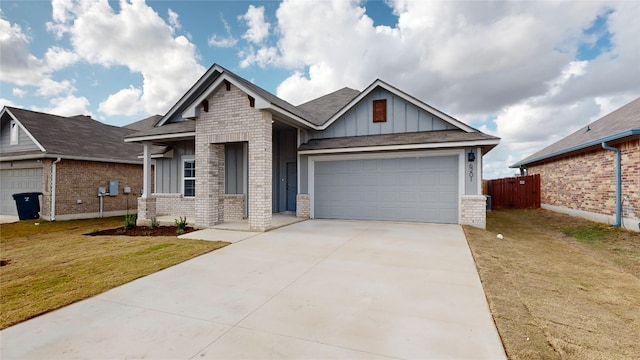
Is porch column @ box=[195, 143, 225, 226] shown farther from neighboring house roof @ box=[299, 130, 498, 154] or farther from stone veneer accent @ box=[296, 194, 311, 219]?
neighboring house roof @ box=[299, 130, 498, 154]

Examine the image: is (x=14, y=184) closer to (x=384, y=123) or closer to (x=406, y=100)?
(x=384, y=123)

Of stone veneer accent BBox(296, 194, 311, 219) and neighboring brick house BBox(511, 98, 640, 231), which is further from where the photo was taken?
stone veneer accent BBox(296, 194, 311, 219)

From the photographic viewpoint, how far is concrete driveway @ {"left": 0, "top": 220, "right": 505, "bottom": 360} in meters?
2.57

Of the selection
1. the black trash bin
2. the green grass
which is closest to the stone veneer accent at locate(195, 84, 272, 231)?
the black trash bin

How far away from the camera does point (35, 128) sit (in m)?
13.3

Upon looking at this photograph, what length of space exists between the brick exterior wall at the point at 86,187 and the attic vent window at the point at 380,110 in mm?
13942

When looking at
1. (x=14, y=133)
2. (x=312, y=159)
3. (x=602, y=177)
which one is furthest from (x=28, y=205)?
(x=602, y=177)

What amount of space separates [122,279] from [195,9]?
38.5ft

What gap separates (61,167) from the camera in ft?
41.8

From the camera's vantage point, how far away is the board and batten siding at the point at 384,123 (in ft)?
34.5

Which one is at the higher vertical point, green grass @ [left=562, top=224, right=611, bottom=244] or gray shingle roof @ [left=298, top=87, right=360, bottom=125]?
gray shingle roof @ [left=298, top=87, right=360, bottom=125]

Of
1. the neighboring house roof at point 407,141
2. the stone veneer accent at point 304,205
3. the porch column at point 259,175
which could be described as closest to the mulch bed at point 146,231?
the porch column at point 259,175

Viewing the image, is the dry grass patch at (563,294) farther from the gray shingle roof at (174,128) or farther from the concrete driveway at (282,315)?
the gray shingle roof at (174,128)

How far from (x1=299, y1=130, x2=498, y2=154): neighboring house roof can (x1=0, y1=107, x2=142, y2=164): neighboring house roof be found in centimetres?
1102
